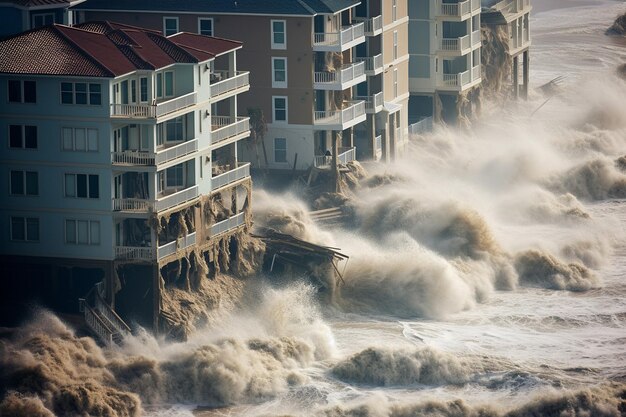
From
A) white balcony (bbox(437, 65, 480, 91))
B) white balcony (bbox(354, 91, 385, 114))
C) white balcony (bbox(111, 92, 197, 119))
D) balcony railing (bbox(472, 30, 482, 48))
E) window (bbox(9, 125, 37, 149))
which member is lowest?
white balcony (bbox(437, 65, 480, 91))

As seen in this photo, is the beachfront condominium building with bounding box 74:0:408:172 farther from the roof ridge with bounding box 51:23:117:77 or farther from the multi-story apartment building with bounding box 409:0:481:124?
the roof ridge with bounding box 51:23:117:77

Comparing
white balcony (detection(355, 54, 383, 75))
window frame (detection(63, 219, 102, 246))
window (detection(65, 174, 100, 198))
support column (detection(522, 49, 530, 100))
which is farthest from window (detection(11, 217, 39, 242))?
support column (detection(522, 49, 530, 100))

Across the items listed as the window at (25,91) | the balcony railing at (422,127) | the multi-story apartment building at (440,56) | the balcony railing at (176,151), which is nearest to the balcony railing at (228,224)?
the balcony railing at (176,151)

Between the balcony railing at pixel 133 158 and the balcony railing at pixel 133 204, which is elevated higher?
the balcony railing at pixel 133 158

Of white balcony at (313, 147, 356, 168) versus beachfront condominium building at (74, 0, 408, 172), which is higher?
beachfront condominium building at (74, 0, 408, 172)

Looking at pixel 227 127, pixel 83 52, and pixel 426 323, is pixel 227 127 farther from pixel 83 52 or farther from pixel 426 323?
pixel 426 323

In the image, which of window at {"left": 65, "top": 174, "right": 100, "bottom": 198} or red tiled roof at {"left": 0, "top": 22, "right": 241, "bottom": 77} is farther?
window at {"left": 65, "top": 174, "right": 100, "bottom": 198}

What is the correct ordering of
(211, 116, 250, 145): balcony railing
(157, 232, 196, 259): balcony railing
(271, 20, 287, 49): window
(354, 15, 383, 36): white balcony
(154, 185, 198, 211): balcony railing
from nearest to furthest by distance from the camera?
1. (154, 185, 198, 211): balcony railing
2. (157, 232, 196, 259): balcony railing
3. (211, 116, 250, 145): balcony railing
4. (271, 20, 287, 49): window
5. (354, 15, 383, 36): white balcony

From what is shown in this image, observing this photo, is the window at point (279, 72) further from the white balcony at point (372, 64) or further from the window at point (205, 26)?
the white balcony at point (372, 64)
